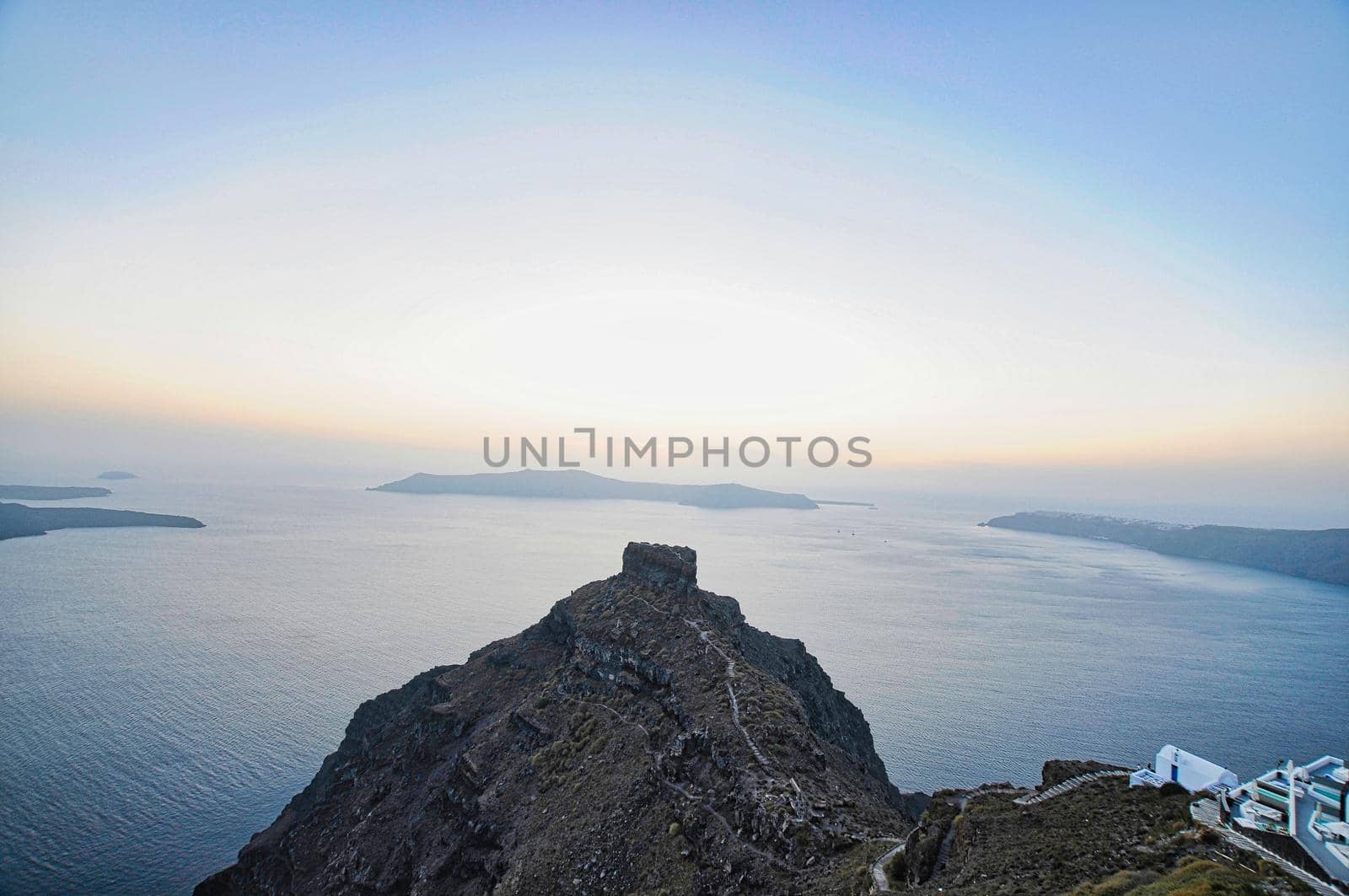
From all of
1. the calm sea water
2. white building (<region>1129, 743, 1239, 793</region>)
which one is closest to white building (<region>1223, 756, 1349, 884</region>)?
white building (<region>1129, 743, 1239, 793</region>)

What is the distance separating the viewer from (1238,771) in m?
50.5

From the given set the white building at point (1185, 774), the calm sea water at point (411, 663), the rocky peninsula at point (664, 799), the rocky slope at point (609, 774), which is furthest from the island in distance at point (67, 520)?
the white building at point (1185, 774)

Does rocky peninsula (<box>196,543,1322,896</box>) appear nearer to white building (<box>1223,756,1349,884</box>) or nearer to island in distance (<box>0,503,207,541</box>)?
white building (<box>1223,756,1349,884</box>)

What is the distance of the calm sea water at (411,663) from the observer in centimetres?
4469

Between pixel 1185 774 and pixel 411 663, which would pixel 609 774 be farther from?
pixel 411 663

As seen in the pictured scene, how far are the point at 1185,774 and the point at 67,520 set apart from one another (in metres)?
237

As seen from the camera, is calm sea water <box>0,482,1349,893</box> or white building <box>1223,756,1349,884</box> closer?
white building <box>1223,756,1349,884</box>

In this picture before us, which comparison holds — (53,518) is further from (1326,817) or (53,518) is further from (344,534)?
(1326,817)

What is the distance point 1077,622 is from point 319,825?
11217 cm

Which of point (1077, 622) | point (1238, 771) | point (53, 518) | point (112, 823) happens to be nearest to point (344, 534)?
point (53, 518)

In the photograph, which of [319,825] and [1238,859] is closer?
[1238,859]

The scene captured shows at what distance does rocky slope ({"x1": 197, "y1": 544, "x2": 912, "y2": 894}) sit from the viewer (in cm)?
2281

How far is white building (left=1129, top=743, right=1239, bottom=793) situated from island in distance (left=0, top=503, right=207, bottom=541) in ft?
691

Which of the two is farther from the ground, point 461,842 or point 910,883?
point 910,883
